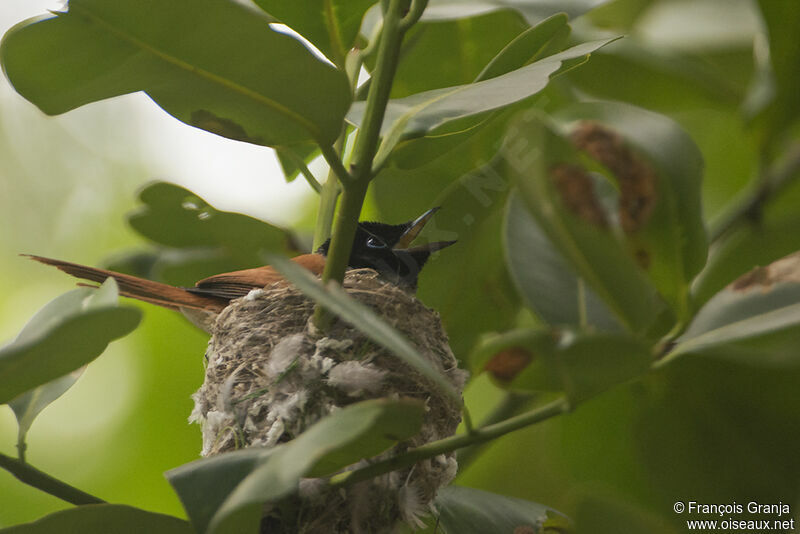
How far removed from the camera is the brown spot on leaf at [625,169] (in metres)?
1.47

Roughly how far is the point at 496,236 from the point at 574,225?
1.21 meters

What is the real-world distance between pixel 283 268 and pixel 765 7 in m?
1.99

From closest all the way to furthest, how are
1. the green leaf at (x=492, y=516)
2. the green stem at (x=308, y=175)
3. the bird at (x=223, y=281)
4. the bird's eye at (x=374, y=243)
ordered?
the green leaf at (x=492, y=516), the green stem at (x=308, y=175), the bird at (x=223, y=281), the bird's eye at (x=374, y=243)

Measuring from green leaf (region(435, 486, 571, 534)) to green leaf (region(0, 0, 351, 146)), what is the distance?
97cm

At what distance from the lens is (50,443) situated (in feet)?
13.9

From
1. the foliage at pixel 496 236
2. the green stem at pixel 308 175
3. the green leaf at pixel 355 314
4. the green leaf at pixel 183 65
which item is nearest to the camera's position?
the green leaf at pixel 355 314

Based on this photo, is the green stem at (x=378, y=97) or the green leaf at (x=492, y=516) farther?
the green leaf at (x=492, y=516)

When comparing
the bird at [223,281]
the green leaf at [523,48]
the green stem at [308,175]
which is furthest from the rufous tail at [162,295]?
the green leaf at [523,48]

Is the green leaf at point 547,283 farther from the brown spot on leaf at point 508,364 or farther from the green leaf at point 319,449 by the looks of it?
the green leaf at point 319,449

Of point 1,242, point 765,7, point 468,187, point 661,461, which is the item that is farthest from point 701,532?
point 1,242

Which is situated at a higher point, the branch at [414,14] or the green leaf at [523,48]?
the green leaf at [523,48]

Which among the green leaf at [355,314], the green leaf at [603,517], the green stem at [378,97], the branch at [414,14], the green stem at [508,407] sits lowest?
the green leaf at [603,517]

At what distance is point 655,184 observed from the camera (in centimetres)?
145

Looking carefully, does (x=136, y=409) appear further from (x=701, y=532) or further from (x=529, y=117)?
(x=529, y=117)
